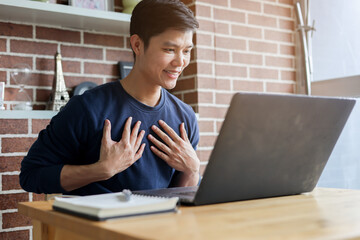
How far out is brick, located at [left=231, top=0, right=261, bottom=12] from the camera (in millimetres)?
2830

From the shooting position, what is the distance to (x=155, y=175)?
5.37 feet

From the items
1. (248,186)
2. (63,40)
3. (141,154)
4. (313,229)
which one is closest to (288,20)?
(63,40)

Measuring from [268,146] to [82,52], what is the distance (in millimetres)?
1660

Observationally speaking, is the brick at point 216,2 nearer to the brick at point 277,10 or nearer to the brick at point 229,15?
the brick at point 229,15

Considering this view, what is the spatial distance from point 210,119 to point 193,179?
1077 millimetres

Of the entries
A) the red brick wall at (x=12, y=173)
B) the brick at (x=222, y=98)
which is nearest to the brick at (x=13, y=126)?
the red brick wall at (x=12, y=173)

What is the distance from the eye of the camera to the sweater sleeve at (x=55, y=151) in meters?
1.45

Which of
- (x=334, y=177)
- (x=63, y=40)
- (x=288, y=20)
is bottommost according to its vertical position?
(x=334, y=177)

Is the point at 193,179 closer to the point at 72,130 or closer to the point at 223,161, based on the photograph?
the point at 72,130

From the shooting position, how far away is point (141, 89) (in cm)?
169

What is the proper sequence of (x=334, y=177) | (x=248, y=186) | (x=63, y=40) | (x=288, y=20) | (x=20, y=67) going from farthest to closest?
(x=288, y=20) < (x=334, y=177) < (x=63, y=40) < (x=20, y=67) < (x=248, y=186)

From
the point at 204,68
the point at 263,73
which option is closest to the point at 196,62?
the point at 204,68

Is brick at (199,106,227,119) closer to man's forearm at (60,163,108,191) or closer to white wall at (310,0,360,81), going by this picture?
white wall at (310,0,360,81)

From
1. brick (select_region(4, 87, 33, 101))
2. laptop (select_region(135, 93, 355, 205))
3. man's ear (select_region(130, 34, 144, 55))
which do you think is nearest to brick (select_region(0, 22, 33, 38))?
brick (select_region(4, 87, 33, 101))
